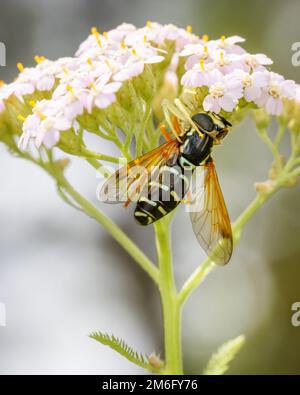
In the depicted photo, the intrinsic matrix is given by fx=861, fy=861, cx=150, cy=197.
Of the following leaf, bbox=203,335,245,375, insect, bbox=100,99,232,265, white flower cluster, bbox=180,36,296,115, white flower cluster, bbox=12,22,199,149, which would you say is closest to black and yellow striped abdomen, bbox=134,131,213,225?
insect, bbox=100,99,232,265

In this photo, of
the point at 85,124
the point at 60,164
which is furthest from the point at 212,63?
the point at 60,164

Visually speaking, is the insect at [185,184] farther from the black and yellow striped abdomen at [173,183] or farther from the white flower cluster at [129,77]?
the white flower cluster at [129,77]

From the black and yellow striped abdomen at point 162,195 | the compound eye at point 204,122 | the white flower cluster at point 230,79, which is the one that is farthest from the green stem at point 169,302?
the white flower cluster at point 230,79

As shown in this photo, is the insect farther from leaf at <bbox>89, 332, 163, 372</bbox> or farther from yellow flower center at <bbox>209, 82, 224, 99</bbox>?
leaf at <bbox>89, 332, 163, 372</bbox>

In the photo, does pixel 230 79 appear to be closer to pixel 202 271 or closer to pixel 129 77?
pixel 129 77

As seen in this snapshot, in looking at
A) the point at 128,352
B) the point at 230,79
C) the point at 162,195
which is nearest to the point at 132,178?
the point at 162,195

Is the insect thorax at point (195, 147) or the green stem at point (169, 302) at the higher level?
the insect thorax at point (195, 147)

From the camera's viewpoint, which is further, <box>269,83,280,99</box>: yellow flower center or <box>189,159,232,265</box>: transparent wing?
<box>269,83,280,99</box>: yellow flower center
